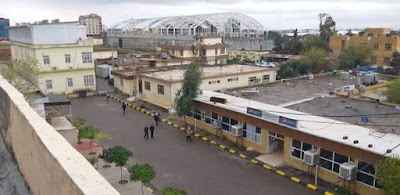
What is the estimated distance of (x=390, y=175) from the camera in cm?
1154

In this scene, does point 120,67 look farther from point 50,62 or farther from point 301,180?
point 301,180

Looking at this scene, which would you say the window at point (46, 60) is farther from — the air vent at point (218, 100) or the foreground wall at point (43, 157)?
the foreground wall at point (43, 157)

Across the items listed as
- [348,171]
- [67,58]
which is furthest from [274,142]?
[67,58]

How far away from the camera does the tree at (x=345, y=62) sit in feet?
148

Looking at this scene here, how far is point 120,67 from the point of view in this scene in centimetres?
4347

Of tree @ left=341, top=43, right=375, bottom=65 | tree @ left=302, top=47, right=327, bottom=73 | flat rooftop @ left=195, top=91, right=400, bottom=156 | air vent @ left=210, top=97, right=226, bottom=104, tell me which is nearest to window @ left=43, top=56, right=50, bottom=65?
air vent @ left=210, top=97, right=226, bottom=104

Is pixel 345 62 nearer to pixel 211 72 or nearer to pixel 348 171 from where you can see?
pixel 211 72

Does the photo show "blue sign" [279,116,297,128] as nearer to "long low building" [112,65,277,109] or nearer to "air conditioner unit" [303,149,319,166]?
"air conditioner unit" [303,149,319,166]

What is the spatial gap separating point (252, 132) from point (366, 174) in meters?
6.99

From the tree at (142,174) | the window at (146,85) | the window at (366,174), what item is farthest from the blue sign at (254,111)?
the window at (146,85)

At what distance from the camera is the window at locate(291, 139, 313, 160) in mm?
16938

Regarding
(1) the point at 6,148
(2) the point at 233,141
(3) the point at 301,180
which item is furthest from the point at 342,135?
(1) the point at 6,148

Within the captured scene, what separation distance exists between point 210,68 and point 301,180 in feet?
73.6

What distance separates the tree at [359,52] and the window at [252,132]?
111 ft
